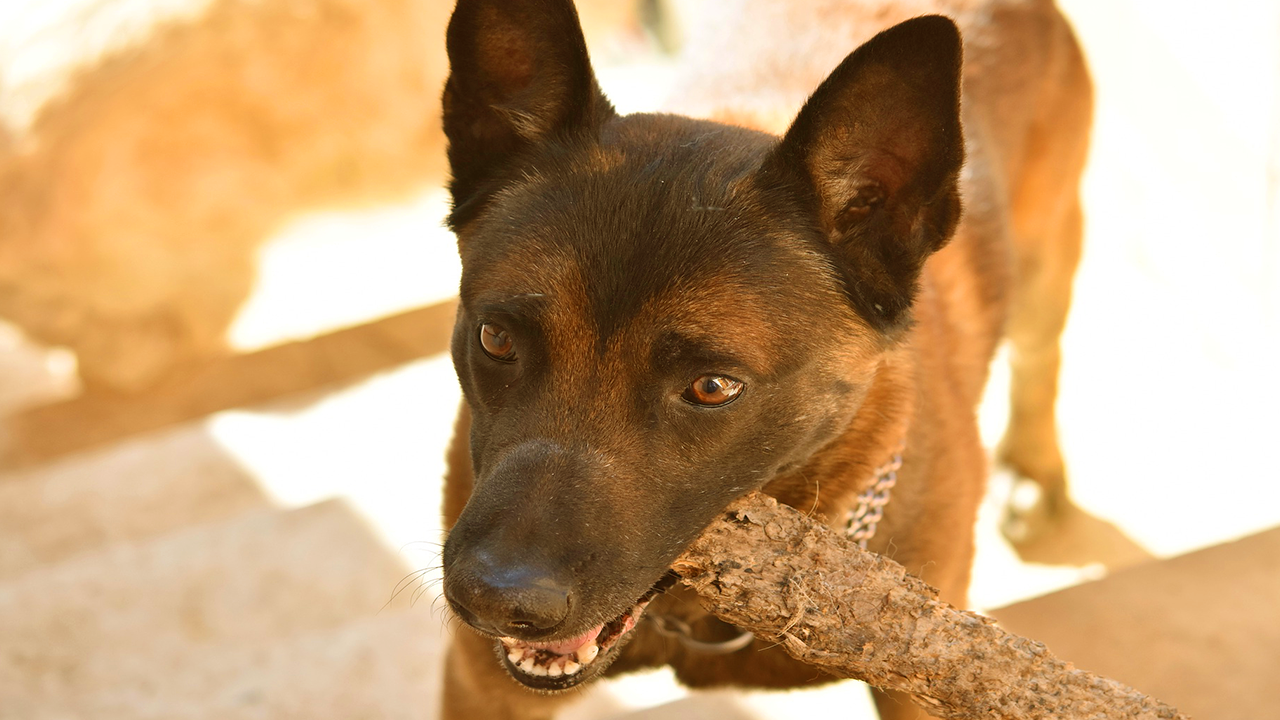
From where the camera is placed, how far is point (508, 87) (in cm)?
253

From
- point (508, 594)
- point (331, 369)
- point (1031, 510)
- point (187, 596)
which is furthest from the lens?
point (331, 369)

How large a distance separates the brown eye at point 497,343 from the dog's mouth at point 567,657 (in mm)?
520

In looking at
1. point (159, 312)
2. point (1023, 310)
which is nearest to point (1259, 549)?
point (1023, 310)

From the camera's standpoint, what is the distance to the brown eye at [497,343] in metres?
2.26

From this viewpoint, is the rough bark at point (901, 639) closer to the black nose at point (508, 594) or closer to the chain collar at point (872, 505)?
the black nose at point (508, 594)

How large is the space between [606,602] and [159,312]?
5214mm

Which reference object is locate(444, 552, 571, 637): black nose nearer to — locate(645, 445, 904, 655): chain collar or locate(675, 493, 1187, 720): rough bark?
locate(675, 493, 1187, 720): rough bark

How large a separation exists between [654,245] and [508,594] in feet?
2.21

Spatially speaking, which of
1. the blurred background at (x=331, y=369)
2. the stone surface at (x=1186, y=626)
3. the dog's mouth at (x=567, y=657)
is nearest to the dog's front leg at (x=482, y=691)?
the dog's mouth at (x=567, y=657)

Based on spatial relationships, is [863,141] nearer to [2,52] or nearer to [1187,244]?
[1187,244]

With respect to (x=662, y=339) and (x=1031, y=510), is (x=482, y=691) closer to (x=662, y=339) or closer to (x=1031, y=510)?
(x=662, y=339)

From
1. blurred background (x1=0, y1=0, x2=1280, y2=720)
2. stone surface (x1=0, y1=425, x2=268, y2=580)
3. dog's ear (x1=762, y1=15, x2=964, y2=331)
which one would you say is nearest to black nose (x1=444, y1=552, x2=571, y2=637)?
dog's ear (x1=762, y1=15, x2=964, y2=331)

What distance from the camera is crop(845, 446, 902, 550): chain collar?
2623mm

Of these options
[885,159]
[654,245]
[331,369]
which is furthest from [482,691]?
[331,369]
